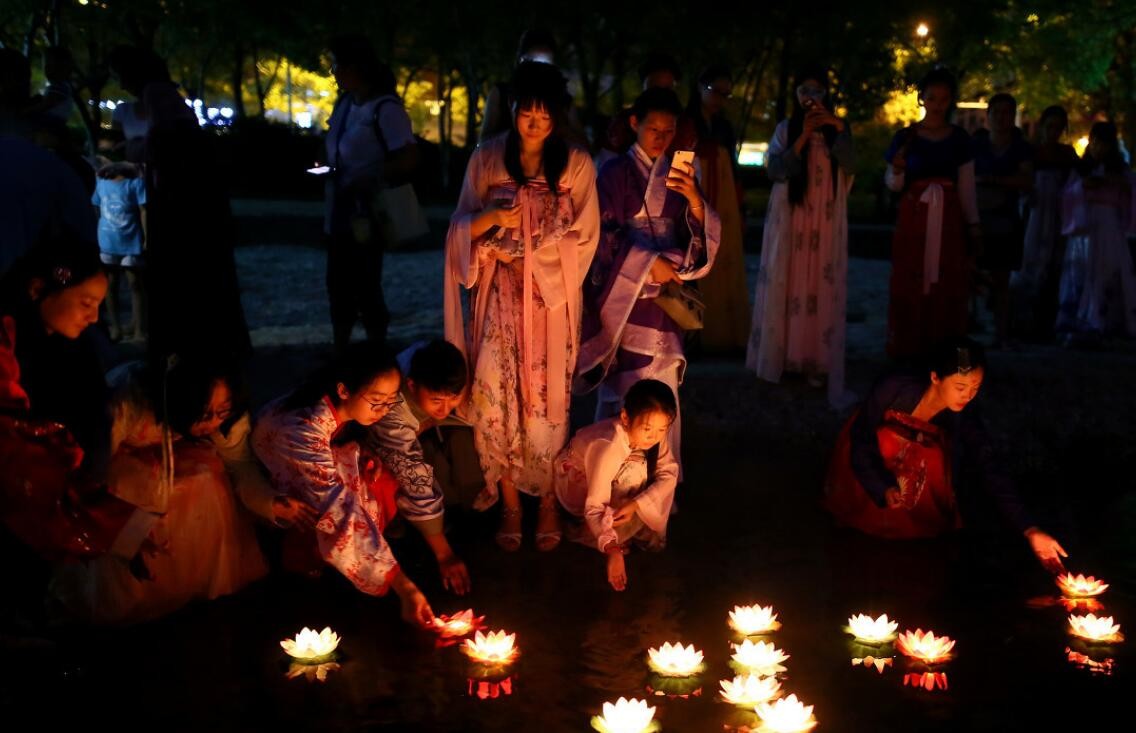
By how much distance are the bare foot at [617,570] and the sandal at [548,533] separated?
48 centimetres

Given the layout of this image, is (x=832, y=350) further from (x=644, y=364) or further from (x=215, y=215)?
(x=215, y=215)

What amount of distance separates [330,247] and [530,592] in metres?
2.66

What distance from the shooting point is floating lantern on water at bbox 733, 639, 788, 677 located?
12.1ft

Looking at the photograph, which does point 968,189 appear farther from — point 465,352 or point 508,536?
point 508,536

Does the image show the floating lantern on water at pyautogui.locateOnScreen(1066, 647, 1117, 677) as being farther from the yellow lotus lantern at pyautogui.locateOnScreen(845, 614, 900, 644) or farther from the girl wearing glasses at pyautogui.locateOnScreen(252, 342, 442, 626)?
the girl wearing glasses at pyautogui.locateOnScreen(252, 342, 442, 626)

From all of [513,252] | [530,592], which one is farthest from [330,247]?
[530,592]

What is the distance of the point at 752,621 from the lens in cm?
396

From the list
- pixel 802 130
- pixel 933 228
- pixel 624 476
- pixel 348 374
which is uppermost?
pixel 802 130

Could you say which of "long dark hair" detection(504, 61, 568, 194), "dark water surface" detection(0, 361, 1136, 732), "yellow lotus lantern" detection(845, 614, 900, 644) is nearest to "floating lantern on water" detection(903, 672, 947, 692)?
A: "dark water surface" detection(0, 361, 1136, 732)

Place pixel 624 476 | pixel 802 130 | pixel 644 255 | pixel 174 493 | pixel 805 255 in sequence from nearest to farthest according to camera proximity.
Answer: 1. pixel 174 493
2. pixel 624 476
3. pixel 644 255
4. pixel 802 130
5. pixel 805 255

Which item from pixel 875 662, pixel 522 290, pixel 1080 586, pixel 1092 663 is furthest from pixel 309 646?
pixel 1080 586

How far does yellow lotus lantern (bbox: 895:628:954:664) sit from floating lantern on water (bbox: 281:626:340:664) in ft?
6.04

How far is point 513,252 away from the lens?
4625 millimetres

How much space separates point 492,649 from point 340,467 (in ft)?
3.15
